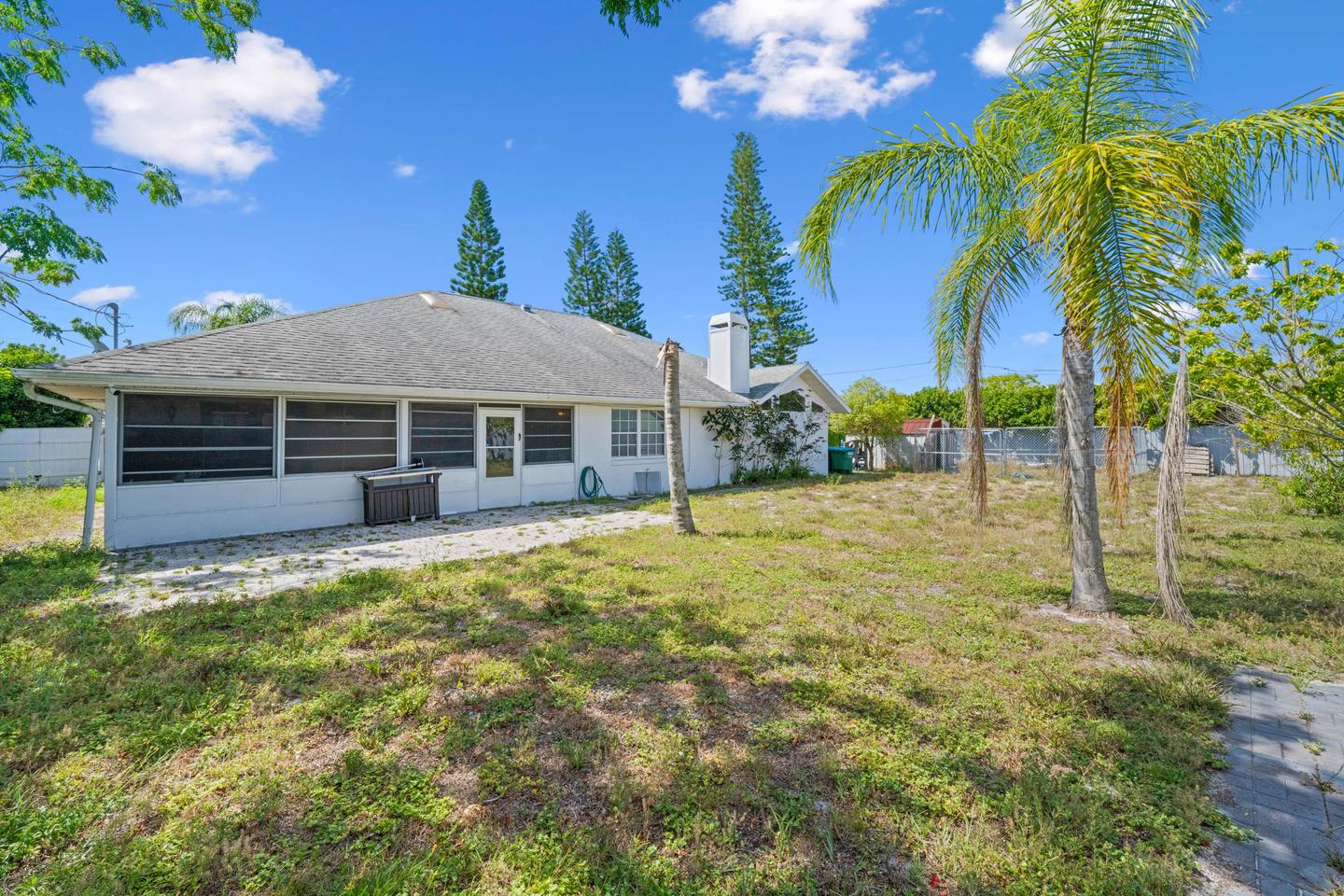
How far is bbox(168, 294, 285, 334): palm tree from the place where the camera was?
80.8 ft

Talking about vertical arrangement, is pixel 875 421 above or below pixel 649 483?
above

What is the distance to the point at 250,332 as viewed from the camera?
376 inches

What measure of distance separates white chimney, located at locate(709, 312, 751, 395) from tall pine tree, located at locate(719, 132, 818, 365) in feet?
Answer: 50.5

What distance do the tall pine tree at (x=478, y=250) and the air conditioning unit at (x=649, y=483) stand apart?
2148 centimetres

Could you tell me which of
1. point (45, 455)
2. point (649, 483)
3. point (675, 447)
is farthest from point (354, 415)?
point (45, 455)

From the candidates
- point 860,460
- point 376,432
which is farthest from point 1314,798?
point 860,460

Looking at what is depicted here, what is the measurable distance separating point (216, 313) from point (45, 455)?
11714 millimetres

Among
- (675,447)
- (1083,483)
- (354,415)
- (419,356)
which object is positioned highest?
(419,356)

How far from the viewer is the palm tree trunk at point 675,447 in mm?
8656

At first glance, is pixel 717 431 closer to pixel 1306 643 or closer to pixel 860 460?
pixel 860 460

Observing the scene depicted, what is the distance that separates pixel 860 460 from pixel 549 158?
16.8m

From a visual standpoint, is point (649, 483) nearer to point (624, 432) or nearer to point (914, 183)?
point (624, 432)

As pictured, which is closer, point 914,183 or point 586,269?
point 914,183

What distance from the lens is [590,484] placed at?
42.9 ft
